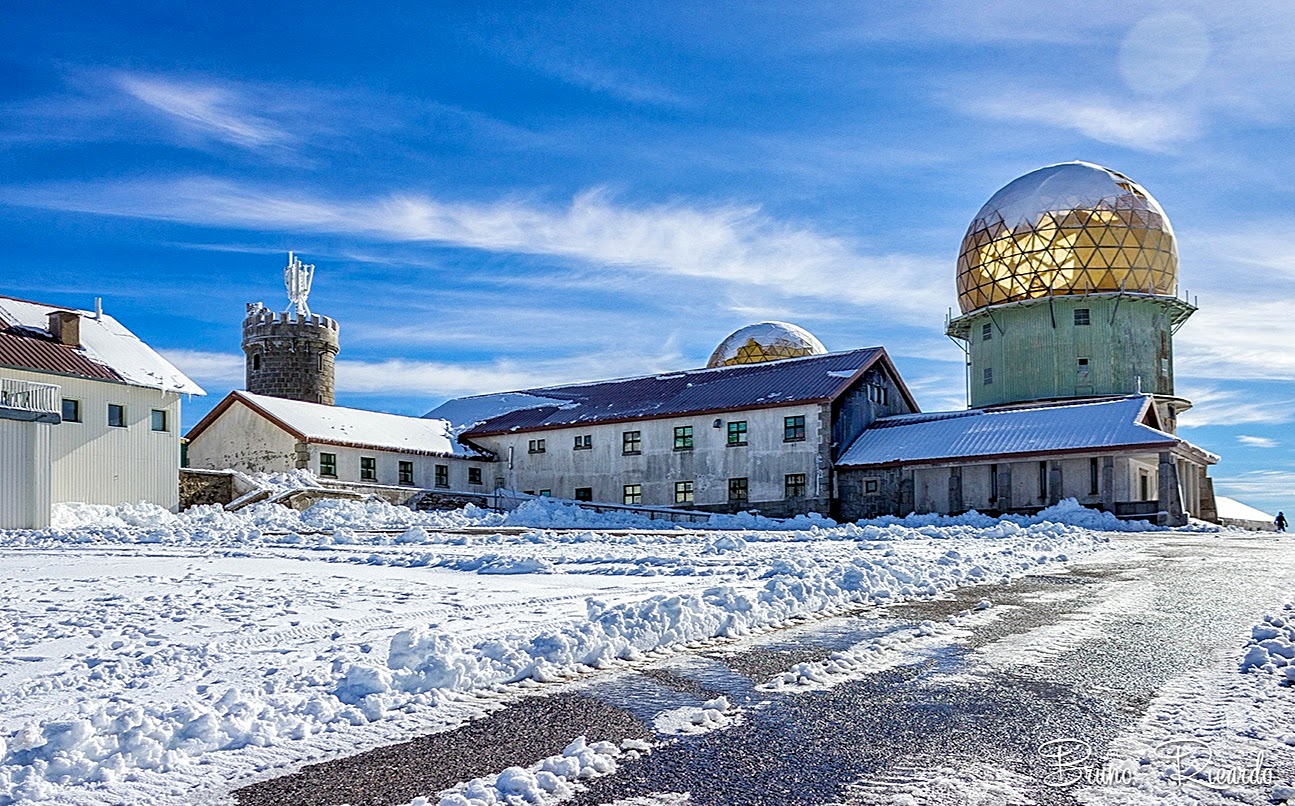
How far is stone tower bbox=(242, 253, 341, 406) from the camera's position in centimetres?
5266

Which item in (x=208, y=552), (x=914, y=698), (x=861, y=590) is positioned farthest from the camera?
(x=208, y=552)

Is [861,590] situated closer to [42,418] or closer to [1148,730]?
[1148,730]

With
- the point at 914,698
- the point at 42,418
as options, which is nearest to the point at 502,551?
the point at 914,698

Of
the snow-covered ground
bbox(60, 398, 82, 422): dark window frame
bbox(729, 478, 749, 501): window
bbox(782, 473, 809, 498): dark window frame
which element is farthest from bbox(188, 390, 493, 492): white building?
the snow-covered ground

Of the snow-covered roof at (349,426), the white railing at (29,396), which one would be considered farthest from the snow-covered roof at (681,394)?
the white railing at (29,396)

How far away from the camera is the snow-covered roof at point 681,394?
40.2 metres

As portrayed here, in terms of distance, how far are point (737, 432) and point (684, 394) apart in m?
3.68

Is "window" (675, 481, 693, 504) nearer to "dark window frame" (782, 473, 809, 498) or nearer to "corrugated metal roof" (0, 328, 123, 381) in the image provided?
"dark window frame" (782, 473, 809, 498)

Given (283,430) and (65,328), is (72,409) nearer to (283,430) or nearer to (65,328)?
(65,328)

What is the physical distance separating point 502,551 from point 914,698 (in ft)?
38.5

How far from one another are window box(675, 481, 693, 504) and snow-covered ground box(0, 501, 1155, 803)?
2235 centimetres

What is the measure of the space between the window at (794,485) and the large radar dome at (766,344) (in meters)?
16.9

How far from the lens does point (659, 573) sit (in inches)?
528

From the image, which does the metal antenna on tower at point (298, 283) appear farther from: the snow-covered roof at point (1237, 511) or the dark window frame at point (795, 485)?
the snow-covered roof at point (1237, 511)
